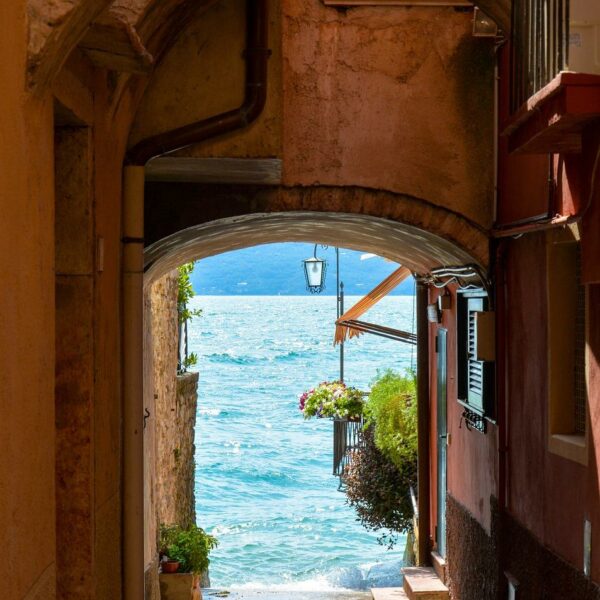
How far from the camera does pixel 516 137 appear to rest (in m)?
5.73

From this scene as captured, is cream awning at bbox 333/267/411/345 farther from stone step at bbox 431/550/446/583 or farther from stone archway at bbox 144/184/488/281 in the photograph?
stone archway at bbox 144/184/488/281

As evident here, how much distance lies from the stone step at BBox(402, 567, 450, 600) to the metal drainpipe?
41 cm

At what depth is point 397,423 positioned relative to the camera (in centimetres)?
1335

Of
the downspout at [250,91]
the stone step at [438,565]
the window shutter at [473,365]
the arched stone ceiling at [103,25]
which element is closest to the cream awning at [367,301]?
the stone step at [438,565]

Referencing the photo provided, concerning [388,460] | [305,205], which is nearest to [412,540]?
[388,460]

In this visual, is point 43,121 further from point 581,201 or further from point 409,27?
point 409,27

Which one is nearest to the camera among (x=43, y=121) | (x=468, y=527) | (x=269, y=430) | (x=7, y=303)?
(x=7, y=303)

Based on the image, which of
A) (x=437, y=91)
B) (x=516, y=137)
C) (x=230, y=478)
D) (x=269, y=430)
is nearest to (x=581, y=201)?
(x=516, y=137)

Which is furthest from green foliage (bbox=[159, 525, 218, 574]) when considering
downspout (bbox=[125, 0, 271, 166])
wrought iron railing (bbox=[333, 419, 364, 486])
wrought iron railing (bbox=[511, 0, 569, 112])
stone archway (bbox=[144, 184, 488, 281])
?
wrought iron railing (bbox=[511, 0, 569, 112])

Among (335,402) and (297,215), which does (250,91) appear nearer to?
(297,215)

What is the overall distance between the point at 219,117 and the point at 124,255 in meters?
1.25

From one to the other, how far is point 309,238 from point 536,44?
537cm

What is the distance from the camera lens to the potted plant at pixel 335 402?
1672cm

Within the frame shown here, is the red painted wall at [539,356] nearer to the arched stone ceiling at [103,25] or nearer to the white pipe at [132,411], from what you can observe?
the arched stone ceiling at [103,25]
